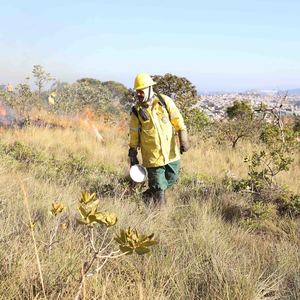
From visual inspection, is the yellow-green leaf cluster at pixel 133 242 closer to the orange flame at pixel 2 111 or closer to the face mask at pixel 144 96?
the face mask at pixel 144 96

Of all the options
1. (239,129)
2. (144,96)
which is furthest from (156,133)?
(239,129)

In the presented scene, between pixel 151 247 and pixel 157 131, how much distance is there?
6.73 ft

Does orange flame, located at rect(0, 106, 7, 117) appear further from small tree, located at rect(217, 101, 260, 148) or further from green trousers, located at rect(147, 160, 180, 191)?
green trousers, located at rect(147, 160, 180, 191)

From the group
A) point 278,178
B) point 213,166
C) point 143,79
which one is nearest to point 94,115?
point 213,166

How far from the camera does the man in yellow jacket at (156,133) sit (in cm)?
509

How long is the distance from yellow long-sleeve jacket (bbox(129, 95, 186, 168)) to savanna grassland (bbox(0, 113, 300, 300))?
1.53 feet

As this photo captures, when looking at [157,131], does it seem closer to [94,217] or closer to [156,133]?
[156,133]

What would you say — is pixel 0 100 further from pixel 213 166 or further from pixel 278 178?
pixel 278 178

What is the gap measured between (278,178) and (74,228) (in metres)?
4.13

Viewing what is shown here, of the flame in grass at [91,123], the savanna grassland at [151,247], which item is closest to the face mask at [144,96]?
the savanna grassland at [151,247]

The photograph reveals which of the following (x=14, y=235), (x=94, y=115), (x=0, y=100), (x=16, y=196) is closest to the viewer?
(x=14, y=235)

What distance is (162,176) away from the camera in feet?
17.4

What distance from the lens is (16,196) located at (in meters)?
4.37

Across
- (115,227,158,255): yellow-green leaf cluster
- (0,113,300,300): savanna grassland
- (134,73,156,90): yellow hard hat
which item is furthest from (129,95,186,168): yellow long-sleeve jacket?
(115,227,158,255): yellow-green leaf cluster
